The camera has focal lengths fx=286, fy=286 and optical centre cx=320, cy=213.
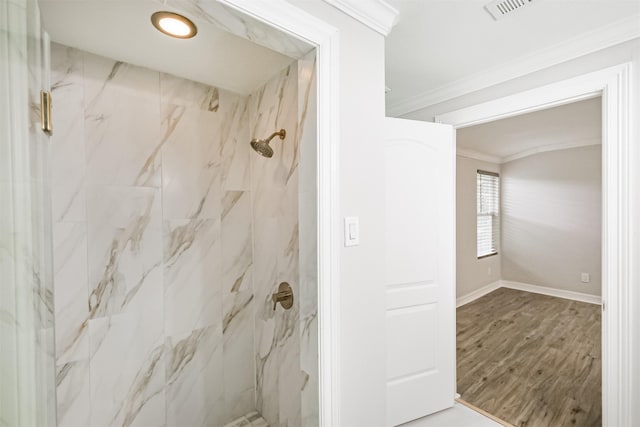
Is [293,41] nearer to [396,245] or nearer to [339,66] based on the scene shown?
[339,66]

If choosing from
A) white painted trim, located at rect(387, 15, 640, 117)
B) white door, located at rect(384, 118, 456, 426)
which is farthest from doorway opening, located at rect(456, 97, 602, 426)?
white painted trim, located at rect(387, 15, 640, 117)

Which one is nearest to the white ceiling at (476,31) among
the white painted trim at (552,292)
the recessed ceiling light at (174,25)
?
the recessed ceiling light at (174,25)

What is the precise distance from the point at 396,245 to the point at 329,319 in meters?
0.78

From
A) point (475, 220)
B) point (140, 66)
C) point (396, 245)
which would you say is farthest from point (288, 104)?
point (475, 220)

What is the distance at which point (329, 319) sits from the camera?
3.78 ft

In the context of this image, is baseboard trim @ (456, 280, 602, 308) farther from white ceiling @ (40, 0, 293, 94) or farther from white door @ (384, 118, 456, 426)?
white ceiling @ (40, 0, 293, 94)

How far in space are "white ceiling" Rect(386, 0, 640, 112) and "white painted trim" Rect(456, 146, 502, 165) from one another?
271 centimetres

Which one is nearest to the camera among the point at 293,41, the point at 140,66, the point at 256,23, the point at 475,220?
the point at 256,23

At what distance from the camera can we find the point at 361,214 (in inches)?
50.0

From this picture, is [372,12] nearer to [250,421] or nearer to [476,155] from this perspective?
[250,421]

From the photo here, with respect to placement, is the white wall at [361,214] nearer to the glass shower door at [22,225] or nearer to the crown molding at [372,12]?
the crown molding at [372,12]

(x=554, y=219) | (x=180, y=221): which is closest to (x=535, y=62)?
(x=180, y=221)

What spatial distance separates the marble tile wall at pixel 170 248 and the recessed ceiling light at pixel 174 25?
46 cm

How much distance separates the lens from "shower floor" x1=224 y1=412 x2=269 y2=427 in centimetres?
189
